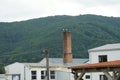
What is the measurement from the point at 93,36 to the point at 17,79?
104472 millimetres

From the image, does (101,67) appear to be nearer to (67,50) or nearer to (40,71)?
(40,71)

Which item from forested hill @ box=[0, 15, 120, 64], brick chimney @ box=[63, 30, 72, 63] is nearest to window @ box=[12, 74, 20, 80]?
brick chimney @ box=[63, 30, 72, 63]

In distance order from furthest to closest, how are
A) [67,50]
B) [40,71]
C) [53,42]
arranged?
1. [53,42]
2. [67,50]
3. [40,71]

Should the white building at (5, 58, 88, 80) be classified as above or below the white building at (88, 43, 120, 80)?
below

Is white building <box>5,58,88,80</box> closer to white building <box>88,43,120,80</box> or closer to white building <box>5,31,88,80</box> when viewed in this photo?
white building <box>5,31,88,80</box>

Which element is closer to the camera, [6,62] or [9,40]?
[6,62]

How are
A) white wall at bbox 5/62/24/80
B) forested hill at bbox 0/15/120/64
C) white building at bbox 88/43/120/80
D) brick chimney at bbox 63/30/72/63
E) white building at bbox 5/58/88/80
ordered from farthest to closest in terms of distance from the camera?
forested hill at bbox 0/15/120/64
brick chimney at bbox 63/30/72/63
white wall at bbox 5/62/24/80
white building at bbox 5/58/88/80
white building at bbox 88/43/120/80

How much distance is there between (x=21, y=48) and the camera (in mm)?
172000

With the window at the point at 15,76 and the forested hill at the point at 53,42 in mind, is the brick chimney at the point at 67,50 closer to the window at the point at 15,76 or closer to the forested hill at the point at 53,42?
the window at the point at 15,76

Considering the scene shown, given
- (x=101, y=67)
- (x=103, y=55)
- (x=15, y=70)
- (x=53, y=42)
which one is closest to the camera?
(x=101, y=67)

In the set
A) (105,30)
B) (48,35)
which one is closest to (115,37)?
(105,30)

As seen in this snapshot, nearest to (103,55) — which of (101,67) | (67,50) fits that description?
(67,50)

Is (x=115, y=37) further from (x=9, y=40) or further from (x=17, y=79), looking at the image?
(x=17, y=79)

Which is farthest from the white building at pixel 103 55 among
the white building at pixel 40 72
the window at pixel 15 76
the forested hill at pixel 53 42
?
the forested hill at pixel 53 42
